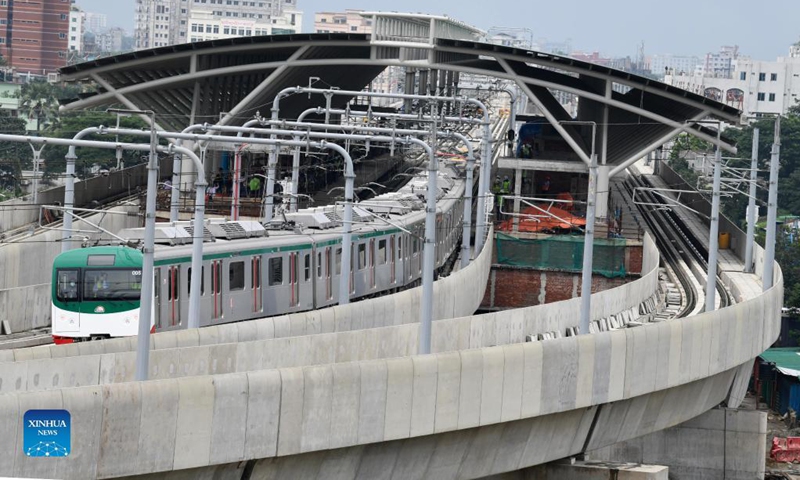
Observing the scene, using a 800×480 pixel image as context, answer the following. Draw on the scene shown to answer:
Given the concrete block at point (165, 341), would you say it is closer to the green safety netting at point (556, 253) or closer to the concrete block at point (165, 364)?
the concrete block at point (165, 364)

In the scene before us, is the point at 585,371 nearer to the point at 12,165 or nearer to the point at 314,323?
the point at 314,323

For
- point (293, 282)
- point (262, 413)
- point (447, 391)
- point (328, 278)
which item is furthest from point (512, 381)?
point (328, 278)

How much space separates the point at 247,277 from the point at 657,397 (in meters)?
10.2

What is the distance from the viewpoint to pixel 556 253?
63.6 metres

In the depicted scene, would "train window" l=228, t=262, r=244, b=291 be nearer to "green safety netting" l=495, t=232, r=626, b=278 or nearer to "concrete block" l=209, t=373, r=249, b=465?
"concrete block" l=209, t=373, r=249, b=465

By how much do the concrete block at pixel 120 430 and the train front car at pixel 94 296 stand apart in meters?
14.4

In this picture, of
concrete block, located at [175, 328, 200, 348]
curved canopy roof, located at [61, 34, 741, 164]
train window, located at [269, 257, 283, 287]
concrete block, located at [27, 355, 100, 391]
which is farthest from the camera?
curved canopy roof, located at [61, 34, 741, 164]

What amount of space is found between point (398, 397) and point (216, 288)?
13390mm

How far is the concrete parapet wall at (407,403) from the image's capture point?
1909 centimetres

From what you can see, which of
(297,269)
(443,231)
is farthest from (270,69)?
(297,269)

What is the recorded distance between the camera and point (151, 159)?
24141mm

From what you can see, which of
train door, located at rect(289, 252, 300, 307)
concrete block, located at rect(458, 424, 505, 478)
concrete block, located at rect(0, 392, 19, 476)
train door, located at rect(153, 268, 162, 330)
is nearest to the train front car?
train door, located at rect(153, 268, 162, 330)

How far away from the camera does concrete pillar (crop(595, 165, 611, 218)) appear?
2719 inches

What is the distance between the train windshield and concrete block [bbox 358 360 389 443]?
11.8 metres
